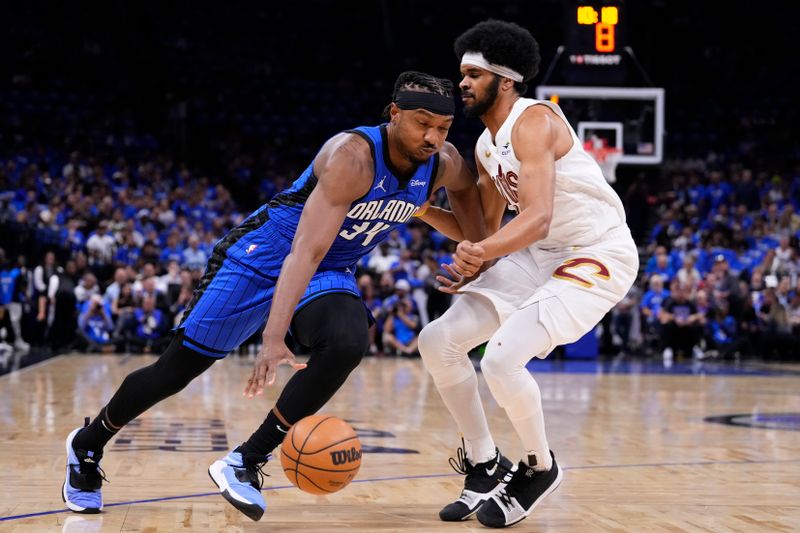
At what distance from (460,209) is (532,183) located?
0.69 metres

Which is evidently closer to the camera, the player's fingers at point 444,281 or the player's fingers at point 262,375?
the player's fingers at point 262,375

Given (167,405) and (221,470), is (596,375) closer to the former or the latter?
(167,405)

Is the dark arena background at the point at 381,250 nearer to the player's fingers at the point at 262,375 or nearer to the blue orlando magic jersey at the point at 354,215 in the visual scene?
the player's fingers at the point at 262,375

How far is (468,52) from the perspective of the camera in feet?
15.1

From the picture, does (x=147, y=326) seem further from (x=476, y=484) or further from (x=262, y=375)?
(x=262, y=375)

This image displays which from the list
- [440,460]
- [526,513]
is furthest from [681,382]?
[526,513]

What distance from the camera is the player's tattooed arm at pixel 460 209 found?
4789 mm

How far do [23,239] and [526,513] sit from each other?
13900 millimetres

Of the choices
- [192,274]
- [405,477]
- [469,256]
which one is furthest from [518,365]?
[192,274]

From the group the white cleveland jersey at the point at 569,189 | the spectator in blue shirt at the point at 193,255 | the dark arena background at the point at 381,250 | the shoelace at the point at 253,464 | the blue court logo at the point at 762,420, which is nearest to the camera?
the shoelace at the point at 253,464

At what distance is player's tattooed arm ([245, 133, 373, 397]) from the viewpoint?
13.4 feet

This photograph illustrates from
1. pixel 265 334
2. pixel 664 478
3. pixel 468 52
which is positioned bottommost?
pixel 664 478

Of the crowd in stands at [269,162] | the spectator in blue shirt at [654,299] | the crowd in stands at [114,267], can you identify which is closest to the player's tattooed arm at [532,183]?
the crowd in stands at [114,267]

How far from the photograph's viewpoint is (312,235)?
418cm
